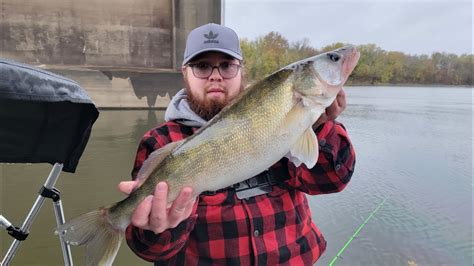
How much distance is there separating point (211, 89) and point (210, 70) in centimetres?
12

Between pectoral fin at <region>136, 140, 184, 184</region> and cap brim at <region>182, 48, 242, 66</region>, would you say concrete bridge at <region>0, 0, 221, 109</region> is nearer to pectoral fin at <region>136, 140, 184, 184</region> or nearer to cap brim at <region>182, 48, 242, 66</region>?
cap brim at <region>182, 48, 242, 66</region>

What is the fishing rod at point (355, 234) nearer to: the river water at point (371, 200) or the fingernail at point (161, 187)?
the river water at point (371, 200)

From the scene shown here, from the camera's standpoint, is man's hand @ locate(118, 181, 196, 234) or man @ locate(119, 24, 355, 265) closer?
man's hand @ locate(118, 181, 196, 234)

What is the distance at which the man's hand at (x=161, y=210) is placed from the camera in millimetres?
1573

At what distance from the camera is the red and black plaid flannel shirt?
1.78 m

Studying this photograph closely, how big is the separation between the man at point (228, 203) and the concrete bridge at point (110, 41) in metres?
13.7

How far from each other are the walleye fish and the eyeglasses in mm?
399

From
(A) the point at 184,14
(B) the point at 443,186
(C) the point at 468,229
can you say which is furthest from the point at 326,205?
(A) the point at 184,14

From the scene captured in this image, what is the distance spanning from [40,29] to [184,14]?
225 inches

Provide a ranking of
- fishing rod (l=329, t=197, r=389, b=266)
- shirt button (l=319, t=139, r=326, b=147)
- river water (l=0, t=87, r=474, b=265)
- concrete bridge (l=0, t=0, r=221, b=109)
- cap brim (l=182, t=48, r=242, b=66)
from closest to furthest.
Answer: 1. shirt button (l=319, t=139, r=326, b=147)
2. cap brim (l=182, t=48, r=242, b=66)
3. fishing rod (l=329, t=197, r=389, b=266)
4. river water (l=0, t=87, r=474, b=265)
5. concrete bridge (l=0, t=0, r=221, b=109)

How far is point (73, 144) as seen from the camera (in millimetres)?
2029

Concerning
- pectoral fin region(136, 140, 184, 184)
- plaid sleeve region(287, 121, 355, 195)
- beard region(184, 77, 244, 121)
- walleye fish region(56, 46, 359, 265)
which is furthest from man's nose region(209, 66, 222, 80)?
plaid sleeve region(287, 121, 355, 195)

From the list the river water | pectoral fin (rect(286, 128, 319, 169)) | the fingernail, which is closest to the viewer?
the fingernail

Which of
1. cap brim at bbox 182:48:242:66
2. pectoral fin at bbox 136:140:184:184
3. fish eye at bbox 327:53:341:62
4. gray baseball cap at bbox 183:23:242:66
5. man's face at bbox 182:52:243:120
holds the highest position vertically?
gray baseball cap at bbox 183:23:242:66
